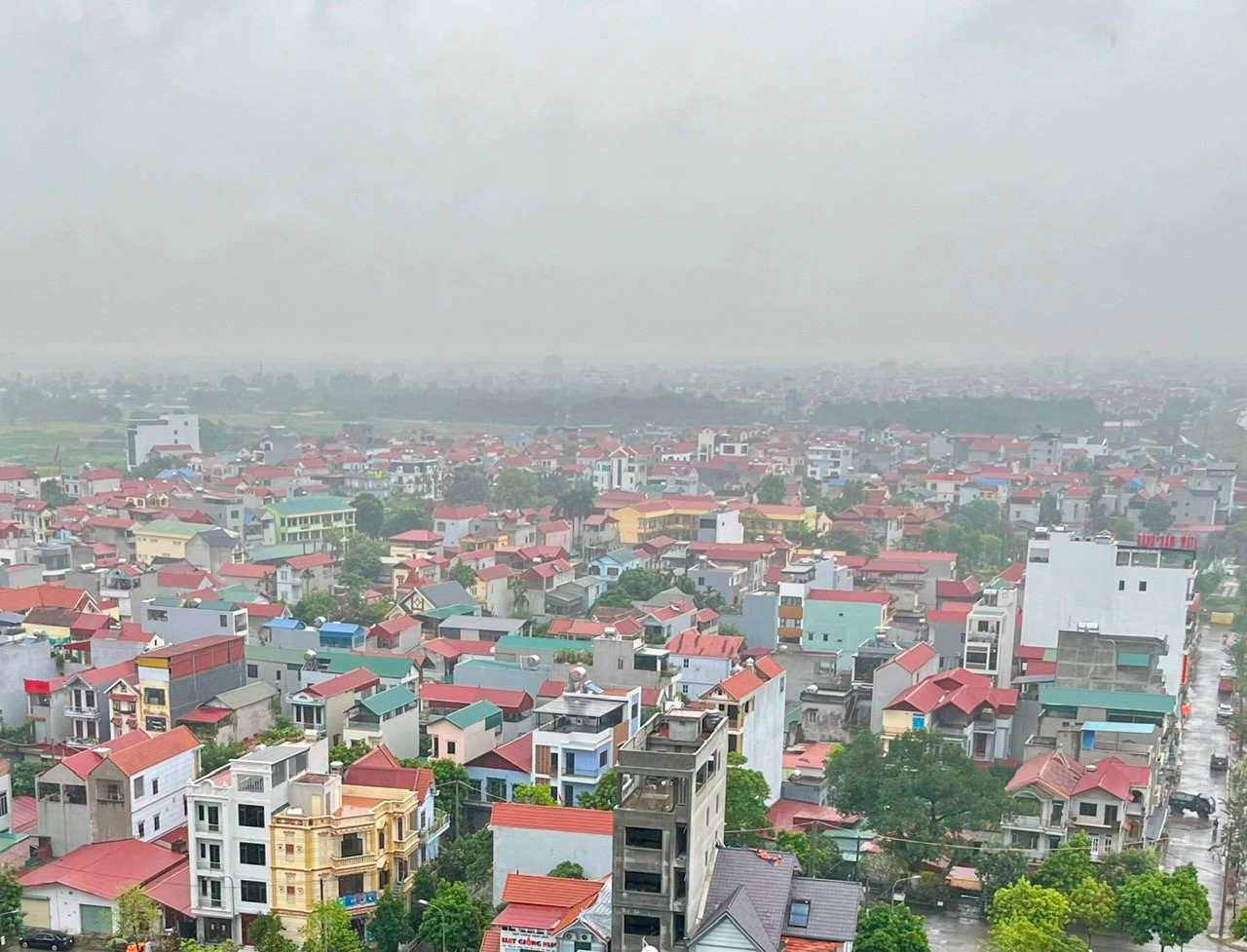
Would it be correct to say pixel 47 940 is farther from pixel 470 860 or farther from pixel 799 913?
pixel 799 913

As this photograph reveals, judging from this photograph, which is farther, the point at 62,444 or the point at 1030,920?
the point at 62,444

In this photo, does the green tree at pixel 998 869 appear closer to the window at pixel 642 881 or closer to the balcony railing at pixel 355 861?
the window at pixel 642 881

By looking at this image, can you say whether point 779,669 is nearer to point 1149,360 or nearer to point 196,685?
point 196,685

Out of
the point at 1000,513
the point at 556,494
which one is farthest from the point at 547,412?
the point at 1000,513

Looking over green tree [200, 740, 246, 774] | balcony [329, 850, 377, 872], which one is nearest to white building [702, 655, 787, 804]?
balcony [329, 850, 377, 872]

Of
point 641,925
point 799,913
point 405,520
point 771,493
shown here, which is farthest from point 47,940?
point 771,493

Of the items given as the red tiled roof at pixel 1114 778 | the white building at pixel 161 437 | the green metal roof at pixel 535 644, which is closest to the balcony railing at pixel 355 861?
the red tiled roof at pixel 1114 778
